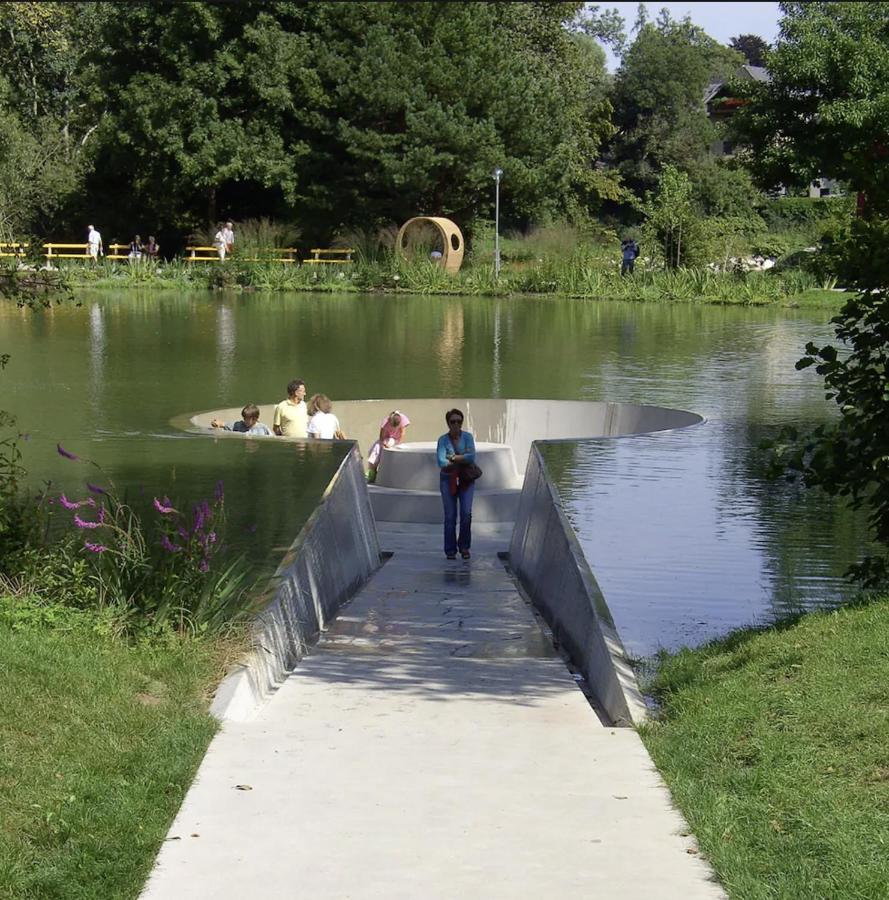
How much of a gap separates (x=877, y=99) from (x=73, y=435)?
63.9 ft

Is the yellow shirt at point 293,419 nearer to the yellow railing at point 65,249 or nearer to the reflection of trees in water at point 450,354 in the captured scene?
the reflection of trees in water at point 450,354

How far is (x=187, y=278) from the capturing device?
46.0 meters

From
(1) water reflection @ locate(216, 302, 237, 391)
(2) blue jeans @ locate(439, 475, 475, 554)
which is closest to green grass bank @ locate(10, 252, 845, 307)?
(1) water reflection @ locate(216, 302, 237, 391)

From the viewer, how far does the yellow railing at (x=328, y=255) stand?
48812 millimetres

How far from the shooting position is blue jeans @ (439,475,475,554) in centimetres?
1310

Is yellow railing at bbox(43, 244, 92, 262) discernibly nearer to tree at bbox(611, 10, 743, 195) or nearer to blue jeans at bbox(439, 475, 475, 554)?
tree at bbox(611, 10, 743, 195)

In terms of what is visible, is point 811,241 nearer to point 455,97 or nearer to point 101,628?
point 455,97

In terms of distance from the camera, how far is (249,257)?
4738 centimetres

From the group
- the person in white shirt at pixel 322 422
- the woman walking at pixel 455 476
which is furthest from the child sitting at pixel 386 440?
the woman walking at pixel 455 476

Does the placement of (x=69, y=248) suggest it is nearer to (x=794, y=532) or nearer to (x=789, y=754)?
(x=794, y=532)

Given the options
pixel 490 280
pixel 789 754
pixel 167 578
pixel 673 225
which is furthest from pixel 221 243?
pixel 789 754

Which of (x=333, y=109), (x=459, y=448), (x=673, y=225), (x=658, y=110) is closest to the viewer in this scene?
(x=459, y=448)

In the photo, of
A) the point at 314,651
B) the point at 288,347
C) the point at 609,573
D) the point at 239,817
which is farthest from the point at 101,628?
the point at 288,347

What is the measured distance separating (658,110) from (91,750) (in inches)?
2761
